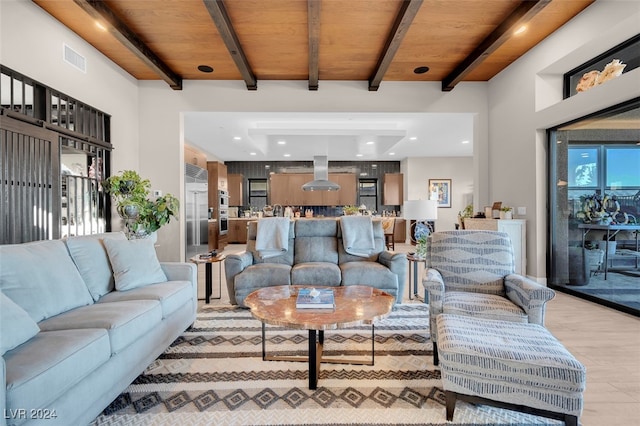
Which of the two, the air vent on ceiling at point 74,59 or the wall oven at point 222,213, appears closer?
the air vent on ceiling at point 74,59

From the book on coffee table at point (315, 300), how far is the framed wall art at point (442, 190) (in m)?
7.93

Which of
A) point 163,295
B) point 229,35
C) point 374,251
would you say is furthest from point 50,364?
point 229,35

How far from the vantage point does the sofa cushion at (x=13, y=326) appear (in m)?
1.29

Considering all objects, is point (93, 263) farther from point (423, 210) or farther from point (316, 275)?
point (423, 210)

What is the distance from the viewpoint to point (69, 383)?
50.4 inches

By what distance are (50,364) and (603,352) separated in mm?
3465

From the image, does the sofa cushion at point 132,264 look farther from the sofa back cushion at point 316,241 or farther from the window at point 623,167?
the window at point 623,167

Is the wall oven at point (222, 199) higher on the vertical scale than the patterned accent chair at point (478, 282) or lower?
higher

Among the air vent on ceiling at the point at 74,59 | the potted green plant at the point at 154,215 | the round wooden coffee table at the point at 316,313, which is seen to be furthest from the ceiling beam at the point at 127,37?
the round wooden coffee table at the point at 316,313

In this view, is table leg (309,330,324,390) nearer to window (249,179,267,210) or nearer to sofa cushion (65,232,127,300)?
sofa cushion (65,232,127,300)

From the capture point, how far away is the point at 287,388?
180 centimetres

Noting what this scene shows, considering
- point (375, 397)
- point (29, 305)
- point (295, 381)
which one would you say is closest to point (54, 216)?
point (29, 305)

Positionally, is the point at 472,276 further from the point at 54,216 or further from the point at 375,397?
the point at 54,216

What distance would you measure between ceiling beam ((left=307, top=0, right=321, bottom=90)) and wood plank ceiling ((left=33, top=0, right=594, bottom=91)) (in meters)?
0.01
